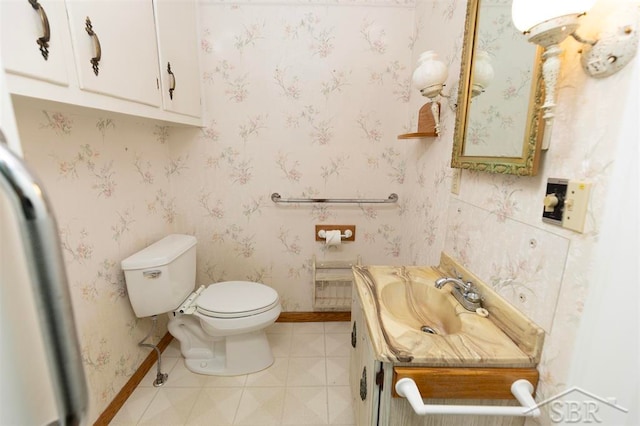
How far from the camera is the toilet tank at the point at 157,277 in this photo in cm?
141

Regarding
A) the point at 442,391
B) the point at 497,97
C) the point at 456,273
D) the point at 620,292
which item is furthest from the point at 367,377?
the point at 497,97

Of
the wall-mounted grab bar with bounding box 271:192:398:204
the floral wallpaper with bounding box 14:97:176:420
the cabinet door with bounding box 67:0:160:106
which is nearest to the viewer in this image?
the cabinet door with bounding box 67:0:160:106

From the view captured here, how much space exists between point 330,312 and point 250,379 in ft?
2.42

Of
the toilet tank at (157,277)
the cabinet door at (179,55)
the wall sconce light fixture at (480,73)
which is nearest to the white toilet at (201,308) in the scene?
the toilet tank at (157,277)

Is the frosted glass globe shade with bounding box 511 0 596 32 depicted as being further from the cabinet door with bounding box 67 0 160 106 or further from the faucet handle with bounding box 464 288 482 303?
the cabinet door with bounding box 67 0 160 106

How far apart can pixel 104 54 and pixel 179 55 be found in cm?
62

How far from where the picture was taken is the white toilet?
56.9 inches

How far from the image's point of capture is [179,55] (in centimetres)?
151

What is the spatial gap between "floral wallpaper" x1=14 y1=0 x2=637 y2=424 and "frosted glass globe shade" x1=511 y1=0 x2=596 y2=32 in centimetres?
43

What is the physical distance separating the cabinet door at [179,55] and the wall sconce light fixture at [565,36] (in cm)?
140

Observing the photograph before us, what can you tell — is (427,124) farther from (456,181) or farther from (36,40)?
(36,40)

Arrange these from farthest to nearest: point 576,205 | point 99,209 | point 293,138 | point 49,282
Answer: point 293,138, point 99,209, point 576,205, point 49,282

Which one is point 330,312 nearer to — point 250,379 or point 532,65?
point 250,379

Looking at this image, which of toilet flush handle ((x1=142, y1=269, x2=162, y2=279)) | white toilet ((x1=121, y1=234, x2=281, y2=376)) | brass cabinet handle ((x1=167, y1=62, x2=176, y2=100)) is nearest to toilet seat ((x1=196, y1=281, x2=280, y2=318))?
white toilet ((x1=121, y1=234, x2=281, y2=376))
